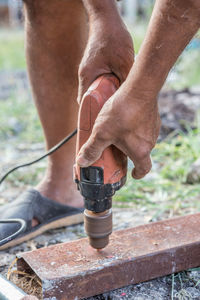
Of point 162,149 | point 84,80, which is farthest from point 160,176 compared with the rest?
point 84,80

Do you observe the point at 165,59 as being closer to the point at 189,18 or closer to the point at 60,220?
the point at 189,18

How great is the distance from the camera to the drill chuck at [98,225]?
1.38 meters

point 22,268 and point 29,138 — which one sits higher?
point 22,268

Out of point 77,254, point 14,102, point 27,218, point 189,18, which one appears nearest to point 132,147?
point 189,18

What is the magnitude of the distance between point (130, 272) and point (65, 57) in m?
1.05

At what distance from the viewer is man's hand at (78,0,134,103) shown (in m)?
1.38

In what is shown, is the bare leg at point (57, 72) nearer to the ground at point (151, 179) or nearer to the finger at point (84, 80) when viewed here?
the ground at point (151, 179)

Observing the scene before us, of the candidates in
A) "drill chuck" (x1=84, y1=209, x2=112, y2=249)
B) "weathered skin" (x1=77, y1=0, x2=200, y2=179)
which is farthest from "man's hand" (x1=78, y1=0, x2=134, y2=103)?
"drill chuck" (x1=84, y1=209, x2=112, y2=249)

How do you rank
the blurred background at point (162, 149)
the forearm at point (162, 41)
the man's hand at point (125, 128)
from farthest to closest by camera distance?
the blurred background at point (162, 149), the man's hand at point (125, 128), the forearm at point (162, 41)

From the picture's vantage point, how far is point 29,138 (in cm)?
348

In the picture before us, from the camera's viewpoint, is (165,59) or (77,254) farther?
(77,254)

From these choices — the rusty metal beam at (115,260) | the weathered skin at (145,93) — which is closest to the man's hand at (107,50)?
the weathered skin at (145,93)

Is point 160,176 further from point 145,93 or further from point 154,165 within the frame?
point 145,93

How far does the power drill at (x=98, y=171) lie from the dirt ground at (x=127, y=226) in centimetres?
26
